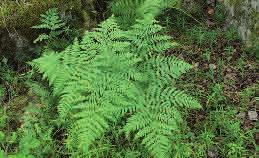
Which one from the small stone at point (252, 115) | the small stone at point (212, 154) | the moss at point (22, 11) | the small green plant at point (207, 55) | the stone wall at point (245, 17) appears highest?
the moss at point (22, 11)

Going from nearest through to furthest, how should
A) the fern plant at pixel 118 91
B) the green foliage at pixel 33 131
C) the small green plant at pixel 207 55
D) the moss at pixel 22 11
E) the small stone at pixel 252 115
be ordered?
the fern plant at pixel 118 91, the green foliage at pixel 33 131, the small stone at pixel 252 115, the moss at pixel 22 11, the small green plant at pixel 207 55

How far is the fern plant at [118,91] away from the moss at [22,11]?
38.1 inches

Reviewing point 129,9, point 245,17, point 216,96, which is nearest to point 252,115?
point 216,96

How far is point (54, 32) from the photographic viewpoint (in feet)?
18.0

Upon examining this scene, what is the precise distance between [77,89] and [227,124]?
1.76 metres

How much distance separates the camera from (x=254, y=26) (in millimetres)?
5574

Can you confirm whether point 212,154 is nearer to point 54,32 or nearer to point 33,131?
point 33,131

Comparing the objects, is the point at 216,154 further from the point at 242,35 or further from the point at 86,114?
the point at 242,35

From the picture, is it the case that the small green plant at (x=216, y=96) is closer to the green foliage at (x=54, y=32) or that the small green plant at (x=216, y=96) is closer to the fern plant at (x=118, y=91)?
the fern plant at (x=118, y=91)

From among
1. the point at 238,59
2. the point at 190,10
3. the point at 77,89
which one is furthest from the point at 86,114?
the point at 190,10

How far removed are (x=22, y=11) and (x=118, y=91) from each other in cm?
206

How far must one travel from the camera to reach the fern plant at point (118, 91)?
13.8 feet

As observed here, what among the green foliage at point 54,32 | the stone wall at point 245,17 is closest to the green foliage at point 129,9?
the green foliage at point 54,32

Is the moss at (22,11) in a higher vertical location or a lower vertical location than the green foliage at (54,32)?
higher
